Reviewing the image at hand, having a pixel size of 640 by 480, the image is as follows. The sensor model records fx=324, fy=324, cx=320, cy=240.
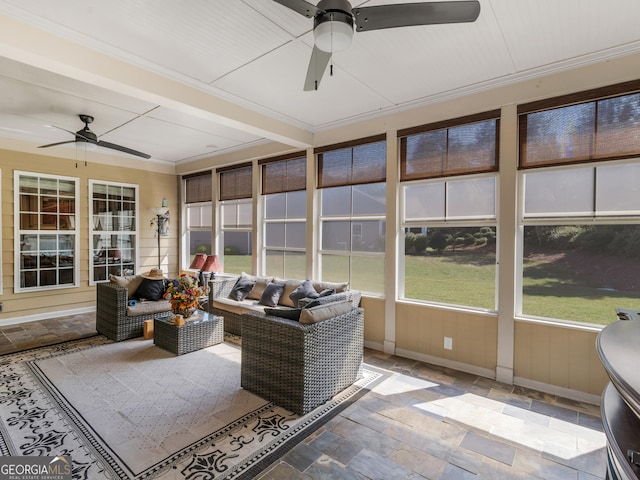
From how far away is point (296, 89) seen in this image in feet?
11.5

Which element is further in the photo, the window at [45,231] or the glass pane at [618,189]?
the window at [45,231]

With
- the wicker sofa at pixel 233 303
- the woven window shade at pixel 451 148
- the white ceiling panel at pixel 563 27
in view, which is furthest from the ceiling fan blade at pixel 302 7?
the wicker sofa at pixel 233 303

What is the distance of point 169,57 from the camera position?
287 centimetres

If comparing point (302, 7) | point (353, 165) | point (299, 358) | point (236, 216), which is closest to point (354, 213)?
point (353, 165)

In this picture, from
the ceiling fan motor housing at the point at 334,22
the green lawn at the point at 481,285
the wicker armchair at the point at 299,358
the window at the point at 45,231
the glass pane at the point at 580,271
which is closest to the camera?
the ceiling fan motor housing at the point at 334,22

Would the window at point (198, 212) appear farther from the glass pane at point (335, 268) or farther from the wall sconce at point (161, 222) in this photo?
the glass pane at point (335, 268)

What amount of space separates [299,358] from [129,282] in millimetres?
3583

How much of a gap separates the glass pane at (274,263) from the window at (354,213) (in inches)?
36.1

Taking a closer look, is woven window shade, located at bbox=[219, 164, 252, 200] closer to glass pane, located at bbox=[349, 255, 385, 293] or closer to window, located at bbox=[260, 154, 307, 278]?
window, located at bbox=[260, 154, 307, 278]

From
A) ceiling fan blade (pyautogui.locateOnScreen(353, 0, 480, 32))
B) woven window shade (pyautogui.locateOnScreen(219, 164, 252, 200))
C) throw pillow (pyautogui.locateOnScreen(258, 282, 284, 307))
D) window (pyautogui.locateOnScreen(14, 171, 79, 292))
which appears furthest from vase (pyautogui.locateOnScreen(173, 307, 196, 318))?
ceiling fan blade (pyautogui.locateOnScreen(353, 0, 480, 32))

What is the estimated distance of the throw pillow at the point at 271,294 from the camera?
4.58 metres

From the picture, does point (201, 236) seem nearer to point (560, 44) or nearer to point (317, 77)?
point (317, 77)

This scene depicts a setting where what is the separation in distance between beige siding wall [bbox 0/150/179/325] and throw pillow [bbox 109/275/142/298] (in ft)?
5.27

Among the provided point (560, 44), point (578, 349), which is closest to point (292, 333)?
point (578, 349)
